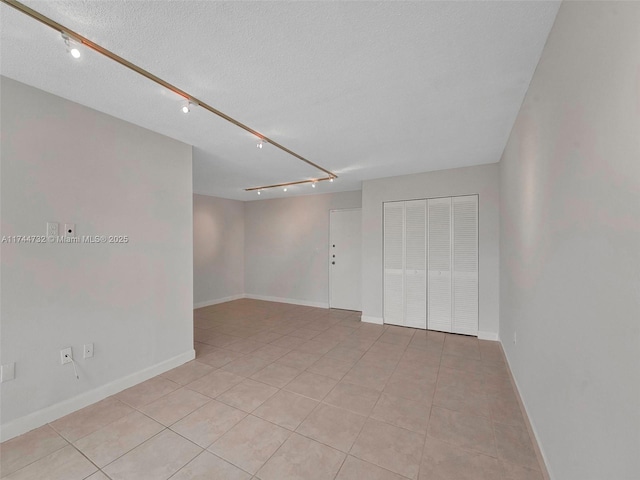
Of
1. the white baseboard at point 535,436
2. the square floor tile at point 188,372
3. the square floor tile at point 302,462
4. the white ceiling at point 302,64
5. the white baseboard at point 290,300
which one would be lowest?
the white baseboard at point 290,300

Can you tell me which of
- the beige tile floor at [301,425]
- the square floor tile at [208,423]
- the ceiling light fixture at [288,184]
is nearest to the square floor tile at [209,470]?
the beige tile floor at [301,425]

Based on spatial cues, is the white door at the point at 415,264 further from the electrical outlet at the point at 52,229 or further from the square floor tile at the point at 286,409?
the electrical outlet at the point at 52,229

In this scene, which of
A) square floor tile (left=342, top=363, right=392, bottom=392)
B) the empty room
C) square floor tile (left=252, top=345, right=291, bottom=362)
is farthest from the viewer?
square floor tile (left=252, top=345, right=291, bottom=362)

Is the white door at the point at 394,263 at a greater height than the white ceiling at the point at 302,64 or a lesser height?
lesser

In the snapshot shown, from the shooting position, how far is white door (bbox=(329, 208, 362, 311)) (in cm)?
575

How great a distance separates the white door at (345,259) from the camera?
18.9 feet

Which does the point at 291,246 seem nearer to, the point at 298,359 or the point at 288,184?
the point at 288,184

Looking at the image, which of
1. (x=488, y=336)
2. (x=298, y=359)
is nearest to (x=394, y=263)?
(x=488, y=336)

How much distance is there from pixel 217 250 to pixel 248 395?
458 centimetres

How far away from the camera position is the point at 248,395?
2529 millimetres

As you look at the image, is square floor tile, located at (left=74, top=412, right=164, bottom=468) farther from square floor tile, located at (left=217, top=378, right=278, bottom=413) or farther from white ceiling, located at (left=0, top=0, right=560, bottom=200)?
white ceiling, located at (left=0, top=0, right=560, bottom=200)

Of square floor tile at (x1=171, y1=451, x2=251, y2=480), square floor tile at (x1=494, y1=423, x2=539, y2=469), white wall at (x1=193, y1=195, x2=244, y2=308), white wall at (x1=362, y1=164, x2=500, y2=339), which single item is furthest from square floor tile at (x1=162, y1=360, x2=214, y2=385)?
white wall at (x1=193, y1=195, x2=244, y2=308)

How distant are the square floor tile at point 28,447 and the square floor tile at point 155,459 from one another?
543mm

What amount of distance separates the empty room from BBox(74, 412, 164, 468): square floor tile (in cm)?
2
